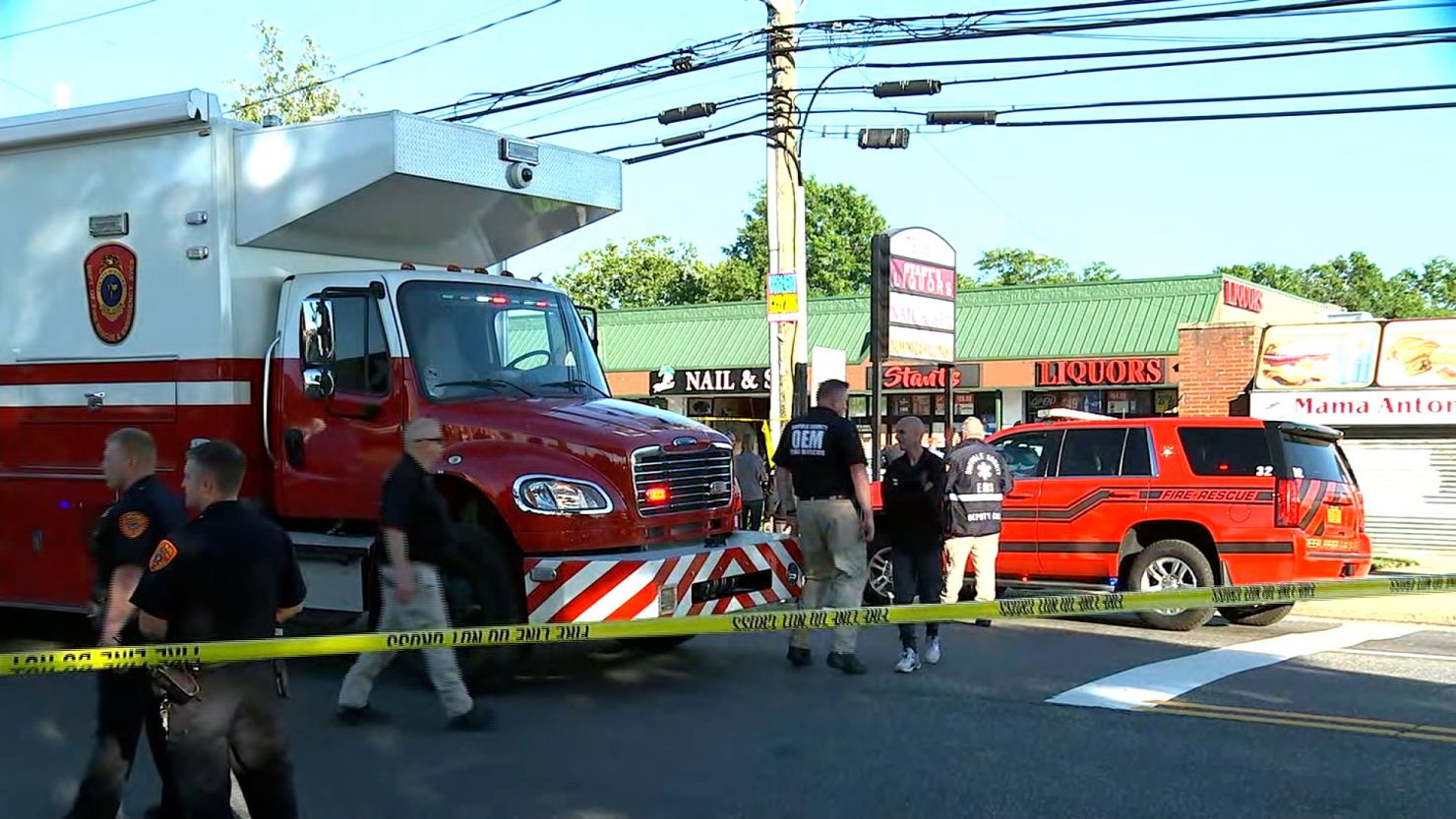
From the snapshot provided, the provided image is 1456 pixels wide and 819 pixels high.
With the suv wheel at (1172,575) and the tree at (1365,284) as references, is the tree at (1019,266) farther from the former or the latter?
the suv wheel at (1172,575)

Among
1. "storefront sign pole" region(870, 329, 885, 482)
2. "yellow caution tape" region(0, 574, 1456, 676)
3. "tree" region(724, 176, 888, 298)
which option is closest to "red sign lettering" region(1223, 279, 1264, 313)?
"storefront sign pole" region(870, 329, 885, 482)

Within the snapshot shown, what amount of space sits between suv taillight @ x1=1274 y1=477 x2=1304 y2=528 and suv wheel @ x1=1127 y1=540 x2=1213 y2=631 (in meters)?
0.71

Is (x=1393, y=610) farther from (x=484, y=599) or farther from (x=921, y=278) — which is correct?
(x=484, y=599)

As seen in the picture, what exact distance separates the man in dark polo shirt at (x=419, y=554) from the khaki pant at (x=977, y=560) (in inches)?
190

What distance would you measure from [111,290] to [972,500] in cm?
663

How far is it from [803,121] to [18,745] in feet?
39.0

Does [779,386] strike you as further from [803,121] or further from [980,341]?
[980,341]

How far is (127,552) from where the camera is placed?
4.86m

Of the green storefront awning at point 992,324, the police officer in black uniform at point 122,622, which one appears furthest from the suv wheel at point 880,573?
the green storefront awning at point 992,324

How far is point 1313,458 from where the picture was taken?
11258 mm

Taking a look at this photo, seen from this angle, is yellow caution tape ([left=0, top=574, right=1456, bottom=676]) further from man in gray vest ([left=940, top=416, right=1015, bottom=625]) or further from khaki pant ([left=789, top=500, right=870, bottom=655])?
man in gray vest ([left=940, top=416, right=1015, bottom=625])

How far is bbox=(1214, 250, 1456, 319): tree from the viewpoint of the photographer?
74.6 meters

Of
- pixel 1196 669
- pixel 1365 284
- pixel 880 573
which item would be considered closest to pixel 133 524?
pixel 1196 669

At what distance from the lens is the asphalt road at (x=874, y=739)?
19.4ft
